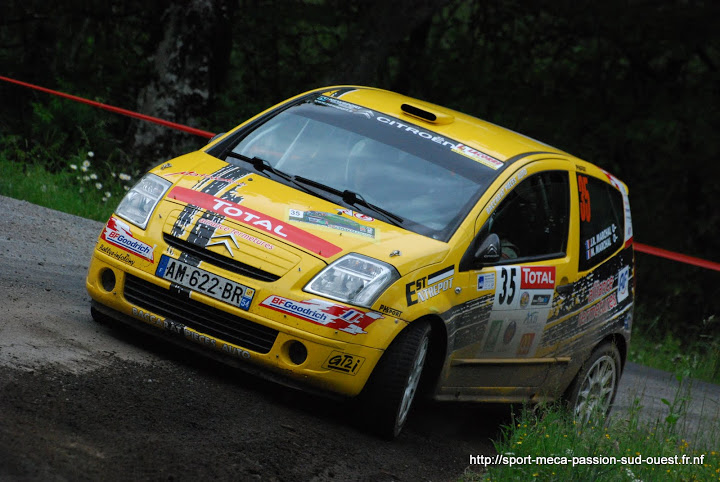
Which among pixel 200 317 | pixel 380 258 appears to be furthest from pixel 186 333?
pixel 380 258

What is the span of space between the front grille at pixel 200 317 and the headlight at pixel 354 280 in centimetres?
35

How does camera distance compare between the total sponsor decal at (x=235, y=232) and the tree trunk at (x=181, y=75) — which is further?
the tree trunk at (x=181, y=75)

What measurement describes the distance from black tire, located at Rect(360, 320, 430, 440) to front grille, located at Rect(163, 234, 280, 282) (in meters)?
0.72

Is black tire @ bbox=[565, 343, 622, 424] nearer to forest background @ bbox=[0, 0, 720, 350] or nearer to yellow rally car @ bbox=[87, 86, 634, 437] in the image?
yellow rally car @ bbox=[87, 86, 634, 437]

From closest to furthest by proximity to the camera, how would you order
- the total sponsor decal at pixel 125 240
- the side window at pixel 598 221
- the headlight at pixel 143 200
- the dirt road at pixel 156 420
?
1. the dirt road at pixel 156 420
2. the total sponsor decal at pixel 125 240
3. the headlight at pixel 143 200
4. the side window at pixel 598 221

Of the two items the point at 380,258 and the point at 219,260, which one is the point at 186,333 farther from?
the point at 380,258

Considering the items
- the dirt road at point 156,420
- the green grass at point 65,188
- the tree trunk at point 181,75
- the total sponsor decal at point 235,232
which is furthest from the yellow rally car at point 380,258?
the tree trunk at point 181,75

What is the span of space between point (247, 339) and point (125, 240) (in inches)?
36.7

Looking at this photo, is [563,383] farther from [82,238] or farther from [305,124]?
[82,238]

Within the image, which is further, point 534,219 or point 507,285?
point 534,219

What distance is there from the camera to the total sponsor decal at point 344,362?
5.30 m

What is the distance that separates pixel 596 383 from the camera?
745cm

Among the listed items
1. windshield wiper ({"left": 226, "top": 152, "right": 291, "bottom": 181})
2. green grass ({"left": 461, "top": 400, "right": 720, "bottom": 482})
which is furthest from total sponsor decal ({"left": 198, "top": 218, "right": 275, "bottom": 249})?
green grass ({"left": 461, "top": 400, "right": 720, "bottom": 482})

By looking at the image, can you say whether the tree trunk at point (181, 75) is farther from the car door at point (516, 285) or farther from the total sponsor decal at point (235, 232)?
the total sponsor decal at point (235, 232)
